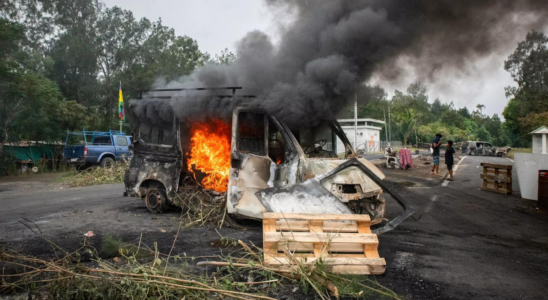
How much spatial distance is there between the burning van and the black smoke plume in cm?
33

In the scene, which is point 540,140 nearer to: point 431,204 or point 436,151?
point 436,151

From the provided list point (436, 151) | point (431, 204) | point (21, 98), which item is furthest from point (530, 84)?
point (21, 98)

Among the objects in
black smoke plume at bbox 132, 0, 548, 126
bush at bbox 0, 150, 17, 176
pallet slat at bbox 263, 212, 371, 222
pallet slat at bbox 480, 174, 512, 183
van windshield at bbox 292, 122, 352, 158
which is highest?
black smoke plume at bbox 132, 0, 548, 126

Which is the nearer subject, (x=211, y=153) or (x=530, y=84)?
(x=211, y=153)

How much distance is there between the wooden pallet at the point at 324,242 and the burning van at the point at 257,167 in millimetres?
364

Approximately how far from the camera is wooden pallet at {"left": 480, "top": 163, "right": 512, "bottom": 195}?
33.4 feet

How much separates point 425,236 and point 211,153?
3.95m

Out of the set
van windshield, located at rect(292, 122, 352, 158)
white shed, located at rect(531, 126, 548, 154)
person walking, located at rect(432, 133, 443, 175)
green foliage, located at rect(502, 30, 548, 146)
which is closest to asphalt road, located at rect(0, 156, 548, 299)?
van windshield, located at rect(292, 122, 352, 158)

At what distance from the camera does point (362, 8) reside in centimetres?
645

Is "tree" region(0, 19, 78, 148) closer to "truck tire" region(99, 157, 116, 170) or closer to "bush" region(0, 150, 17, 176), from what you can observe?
"bush" region(0, 150, 17, 176)

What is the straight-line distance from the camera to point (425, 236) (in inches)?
217

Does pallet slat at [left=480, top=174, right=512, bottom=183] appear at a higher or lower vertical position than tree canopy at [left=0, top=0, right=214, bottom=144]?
lower

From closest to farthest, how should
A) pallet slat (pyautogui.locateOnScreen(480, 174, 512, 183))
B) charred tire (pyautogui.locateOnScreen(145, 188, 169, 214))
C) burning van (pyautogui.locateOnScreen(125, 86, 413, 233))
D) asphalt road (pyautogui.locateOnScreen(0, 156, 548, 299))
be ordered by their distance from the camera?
asphalt road (pyautogui.locateOnScreen(0, 156, 548, 299)) → burning van (pyautogui.locateOnScreen(125, 86, 413, 233)) → charred tire (pyautogui.locateOnScreen(145, 188, 169, 214)) → pallet slat (pyautogui.locateOnScreen(480, 174, 512, 183))

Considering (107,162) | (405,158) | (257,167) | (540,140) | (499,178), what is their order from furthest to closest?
(405,158) < (540,140) < (107,162) < (499,178) < (257,167)
